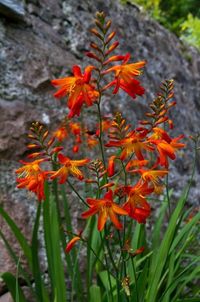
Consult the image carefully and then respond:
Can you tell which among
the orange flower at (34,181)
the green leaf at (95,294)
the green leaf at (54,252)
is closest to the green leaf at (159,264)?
the green leaf at (95,294)

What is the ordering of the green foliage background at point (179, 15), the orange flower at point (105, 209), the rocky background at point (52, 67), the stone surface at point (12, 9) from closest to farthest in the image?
the orange flower at point (105, 209) < the rocky background at point (52, 67) < the stone surface at point (12, 9) < the green foliage background at point (179, 15)

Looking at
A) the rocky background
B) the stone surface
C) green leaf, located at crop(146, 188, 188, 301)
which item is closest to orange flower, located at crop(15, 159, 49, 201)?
green leaf, located at crop(146, 188, 188, 301)

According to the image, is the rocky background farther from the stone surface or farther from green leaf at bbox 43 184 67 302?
green leaf at bbox 43 184 67 302

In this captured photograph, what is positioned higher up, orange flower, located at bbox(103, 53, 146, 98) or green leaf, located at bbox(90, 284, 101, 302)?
orange flower, located at bbox(103, 53, 146, 98)

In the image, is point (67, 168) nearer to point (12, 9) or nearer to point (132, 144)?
point (132, 144)

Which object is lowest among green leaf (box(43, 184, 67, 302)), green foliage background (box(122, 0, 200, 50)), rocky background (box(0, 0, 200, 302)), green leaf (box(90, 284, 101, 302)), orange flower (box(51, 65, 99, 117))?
green leaf (box(90, 284, 101, 302))

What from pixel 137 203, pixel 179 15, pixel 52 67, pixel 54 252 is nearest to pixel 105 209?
pixel 137 203

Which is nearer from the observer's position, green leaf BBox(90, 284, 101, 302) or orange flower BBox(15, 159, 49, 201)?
orange flower BBox(15, 159, 49, 201)

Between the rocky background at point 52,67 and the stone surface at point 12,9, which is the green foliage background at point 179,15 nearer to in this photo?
the rocky background at point 52,67
